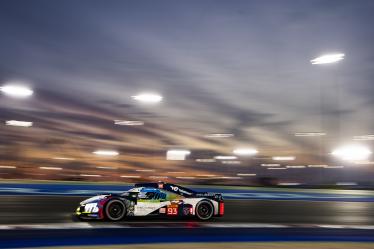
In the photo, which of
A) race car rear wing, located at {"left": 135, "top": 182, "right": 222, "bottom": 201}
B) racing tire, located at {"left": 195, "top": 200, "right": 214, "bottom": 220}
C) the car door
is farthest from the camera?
racing tire, located at {"left": 195, "top": 200, "right": 214, "bottom": 220}

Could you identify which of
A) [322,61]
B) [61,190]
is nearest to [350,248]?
[61,190]

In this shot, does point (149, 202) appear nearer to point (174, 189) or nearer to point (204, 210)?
point (174, 189)

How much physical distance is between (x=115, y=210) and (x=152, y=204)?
90 cm

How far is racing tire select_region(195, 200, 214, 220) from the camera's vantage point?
10.6 meters

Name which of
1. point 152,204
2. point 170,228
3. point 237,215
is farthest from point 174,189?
point 237,215

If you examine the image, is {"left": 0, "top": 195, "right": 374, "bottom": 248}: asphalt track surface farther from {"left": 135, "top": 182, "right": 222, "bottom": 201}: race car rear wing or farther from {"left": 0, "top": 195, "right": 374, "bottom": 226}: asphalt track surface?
{"left": 135, "top": 182, "right": 222, "bottom": 201}: race car rear wing

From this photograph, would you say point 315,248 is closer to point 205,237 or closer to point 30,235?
point 205,237

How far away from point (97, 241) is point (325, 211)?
356 inches

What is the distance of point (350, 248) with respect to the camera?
7551 millimetres

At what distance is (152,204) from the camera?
10141 mm

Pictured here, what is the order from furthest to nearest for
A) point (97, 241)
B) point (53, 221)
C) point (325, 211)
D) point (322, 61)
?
1. point (322, 61)
2. point (325, 211)
3. point (53, 221)
4. point (97, 241)

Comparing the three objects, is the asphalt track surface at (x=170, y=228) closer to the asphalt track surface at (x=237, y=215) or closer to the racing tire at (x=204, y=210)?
the asphalt track surface at (x=237, y=215)

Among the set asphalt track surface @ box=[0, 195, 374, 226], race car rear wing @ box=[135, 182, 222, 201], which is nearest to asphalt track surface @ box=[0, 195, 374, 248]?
asphalt track surface @ box=[0, 195, 374, 226]

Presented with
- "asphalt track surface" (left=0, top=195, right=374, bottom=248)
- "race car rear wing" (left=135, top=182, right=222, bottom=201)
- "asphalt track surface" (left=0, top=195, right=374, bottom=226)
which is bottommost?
"asphalt track surface" (left=0, top=195, right=374, bottom=248)
